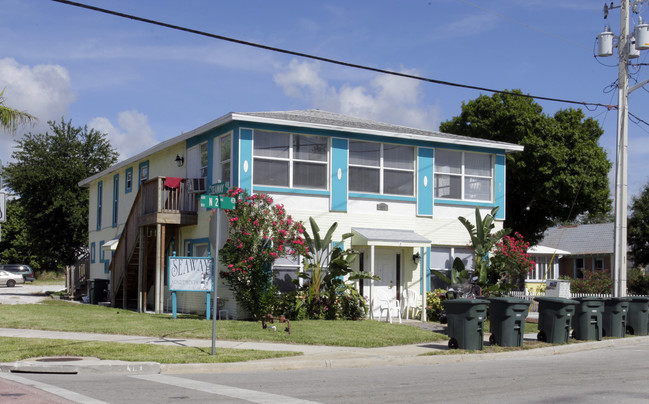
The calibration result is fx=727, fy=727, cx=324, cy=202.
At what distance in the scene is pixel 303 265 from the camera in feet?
67.9

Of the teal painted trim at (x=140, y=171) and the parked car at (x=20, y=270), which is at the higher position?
the teal painted trim at (x=140, y=171)

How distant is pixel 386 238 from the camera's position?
2144 centimetres

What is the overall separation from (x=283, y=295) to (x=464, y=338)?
Result: 6.60 meters

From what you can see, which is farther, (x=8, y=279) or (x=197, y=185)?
(x=8, y=279)

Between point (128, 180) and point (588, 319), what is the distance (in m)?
19.1

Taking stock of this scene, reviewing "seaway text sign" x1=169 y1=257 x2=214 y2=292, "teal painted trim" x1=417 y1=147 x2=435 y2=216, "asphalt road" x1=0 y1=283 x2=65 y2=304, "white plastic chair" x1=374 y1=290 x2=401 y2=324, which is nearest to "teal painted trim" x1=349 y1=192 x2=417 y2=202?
"teal painted trim" x1=417 y1=147 x2=435 y2=216

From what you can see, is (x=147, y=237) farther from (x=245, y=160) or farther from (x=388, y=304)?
(x=388, y=304)

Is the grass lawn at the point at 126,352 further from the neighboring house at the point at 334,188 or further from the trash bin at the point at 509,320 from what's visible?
the neighboring house at the point at 334,188

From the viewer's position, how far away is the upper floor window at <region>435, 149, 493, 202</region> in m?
24.0

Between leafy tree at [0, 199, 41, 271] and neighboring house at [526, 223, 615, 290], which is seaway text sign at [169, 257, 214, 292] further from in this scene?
leafy tree at [0, 199, 41, 271]

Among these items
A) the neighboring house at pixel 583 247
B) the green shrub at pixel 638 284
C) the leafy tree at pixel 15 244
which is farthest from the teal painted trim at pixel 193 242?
the leafy tree at pixel 15 244

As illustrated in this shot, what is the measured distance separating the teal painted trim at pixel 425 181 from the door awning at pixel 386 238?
1.23 metres

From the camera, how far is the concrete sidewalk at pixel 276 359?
39.0ft

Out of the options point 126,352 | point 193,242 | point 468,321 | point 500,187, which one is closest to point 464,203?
point 500,187
